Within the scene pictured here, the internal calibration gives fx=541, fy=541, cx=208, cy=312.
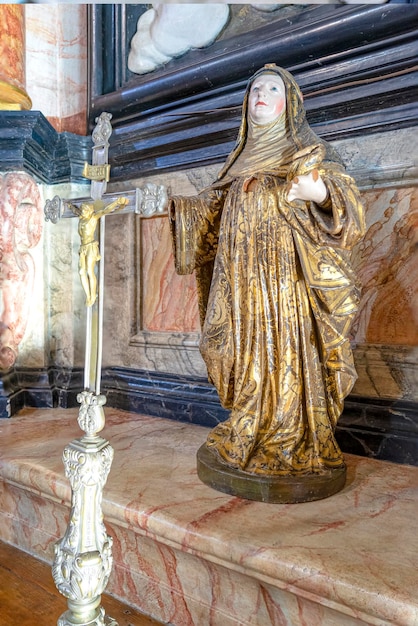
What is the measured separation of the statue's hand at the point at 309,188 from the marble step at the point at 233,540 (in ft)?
3.47

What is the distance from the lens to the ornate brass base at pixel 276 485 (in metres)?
1.90

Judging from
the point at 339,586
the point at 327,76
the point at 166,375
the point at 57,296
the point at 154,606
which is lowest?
the point at 154,606

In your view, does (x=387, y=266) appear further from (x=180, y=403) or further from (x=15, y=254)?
(x=15, y=254)

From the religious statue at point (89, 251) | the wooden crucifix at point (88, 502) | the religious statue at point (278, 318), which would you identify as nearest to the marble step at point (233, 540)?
the religious statue at point (278, 318)

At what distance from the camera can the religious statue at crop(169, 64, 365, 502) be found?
1938mm

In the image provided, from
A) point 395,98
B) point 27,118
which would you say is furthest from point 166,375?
point 395,98

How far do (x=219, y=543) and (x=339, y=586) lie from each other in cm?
39

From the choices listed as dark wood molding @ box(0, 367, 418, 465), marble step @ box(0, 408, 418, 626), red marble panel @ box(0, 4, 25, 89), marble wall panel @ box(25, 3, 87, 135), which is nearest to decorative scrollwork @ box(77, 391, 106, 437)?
marble step @ box(0, 408, 418, 626)

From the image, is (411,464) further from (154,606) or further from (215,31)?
(215,31)

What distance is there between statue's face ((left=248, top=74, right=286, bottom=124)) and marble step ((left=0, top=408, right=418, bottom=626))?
142cm

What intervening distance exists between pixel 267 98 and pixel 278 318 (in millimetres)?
817

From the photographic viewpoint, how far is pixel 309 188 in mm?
1726

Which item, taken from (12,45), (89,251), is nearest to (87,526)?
(89,251)

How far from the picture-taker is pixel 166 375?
10.8ft
